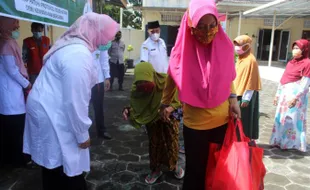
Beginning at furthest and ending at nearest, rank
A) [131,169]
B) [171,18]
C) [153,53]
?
[171,18]
[153,53]
[131,169]

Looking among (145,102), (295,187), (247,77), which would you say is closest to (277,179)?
(295,187)

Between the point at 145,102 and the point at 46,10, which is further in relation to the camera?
the point at 46,10

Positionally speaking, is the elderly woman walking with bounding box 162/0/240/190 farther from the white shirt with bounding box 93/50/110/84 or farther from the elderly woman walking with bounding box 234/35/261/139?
the white shirt with bounding box 93/50/110/84

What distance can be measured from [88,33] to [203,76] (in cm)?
89

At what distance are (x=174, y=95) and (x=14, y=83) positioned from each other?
6.09ft

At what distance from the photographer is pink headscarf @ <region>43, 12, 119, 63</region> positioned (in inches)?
73.4

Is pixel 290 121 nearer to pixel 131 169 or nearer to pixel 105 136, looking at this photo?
pixel 131 169

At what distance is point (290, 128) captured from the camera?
398 cm

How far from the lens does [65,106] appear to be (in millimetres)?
1740

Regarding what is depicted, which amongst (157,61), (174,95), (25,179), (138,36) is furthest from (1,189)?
(138,36)

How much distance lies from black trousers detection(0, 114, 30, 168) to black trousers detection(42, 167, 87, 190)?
139 cm

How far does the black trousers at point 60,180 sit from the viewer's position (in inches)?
A: 77.4

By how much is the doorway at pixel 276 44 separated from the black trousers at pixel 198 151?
1672 cm

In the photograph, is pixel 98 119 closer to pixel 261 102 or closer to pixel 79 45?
pixel 79 45
